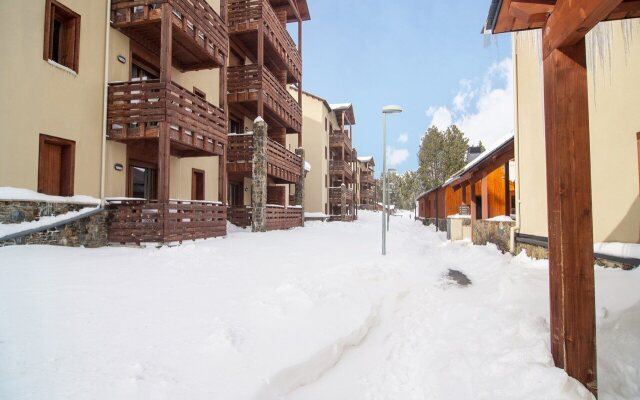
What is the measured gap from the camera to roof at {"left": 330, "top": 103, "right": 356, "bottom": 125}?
35938mm

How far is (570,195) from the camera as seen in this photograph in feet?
9.65

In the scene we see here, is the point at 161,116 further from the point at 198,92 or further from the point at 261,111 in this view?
the point at 261,111

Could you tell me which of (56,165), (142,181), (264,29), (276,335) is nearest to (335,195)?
(264,29)

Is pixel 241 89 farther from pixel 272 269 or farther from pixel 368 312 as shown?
pixel 368 312

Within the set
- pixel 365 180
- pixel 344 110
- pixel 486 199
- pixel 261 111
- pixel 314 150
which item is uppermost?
pixel 344 110

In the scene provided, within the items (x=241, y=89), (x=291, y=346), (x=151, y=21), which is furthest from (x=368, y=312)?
(x=241, y=89)

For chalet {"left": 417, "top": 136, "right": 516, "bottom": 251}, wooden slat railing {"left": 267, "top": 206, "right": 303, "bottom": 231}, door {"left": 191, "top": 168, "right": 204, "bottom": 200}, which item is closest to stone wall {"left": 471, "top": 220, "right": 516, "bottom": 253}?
chalet {"left": 417, "top": 136, "right": 516, "bottom": 251}

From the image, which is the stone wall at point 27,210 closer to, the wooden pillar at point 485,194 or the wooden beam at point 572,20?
the wooden beam at point 572,20

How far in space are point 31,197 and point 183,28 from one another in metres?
6.46

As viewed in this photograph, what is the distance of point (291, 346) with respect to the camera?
343 cm

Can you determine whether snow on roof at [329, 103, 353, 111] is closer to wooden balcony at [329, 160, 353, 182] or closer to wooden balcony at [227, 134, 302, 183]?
wooden balcony at [329, 160, 353, 182]

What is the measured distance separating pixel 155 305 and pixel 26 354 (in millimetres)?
1422

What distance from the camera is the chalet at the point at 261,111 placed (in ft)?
50.3

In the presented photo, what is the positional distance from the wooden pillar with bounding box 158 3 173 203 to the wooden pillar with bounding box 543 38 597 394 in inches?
346
